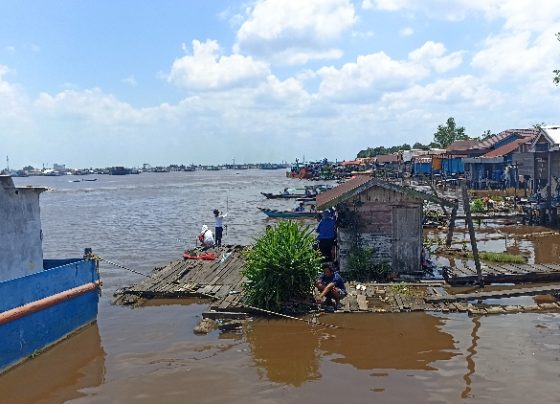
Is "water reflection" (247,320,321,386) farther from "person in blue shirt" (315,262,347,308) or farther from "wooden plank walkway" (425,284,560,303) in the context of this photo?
"wooden plank walkway" (425,284,560,303)

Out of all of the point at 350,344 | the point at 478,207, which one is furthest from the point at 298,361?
the point at 478,207

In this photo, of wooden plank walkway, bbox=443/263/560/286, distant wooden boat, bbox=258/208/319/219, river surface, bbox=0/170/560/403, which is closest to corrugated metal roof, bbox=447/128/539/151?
distant wooden boat, bbox=258/208/319/219

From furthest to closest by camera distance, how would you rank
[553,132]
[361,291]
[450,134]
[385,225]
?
[450,134], [553,132], [385,225], [361,291]

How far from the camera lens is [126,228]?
3647 cm

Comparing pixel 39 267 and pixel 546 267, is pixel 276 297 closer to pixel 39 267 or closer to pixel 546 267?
pixel 39 267

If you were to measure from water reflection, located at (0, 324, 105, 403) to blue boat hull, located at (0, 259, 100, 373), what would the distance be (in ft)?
0.73

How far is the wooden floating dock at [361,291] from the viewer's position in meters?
13.1

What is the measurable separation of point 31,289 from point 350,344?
6.61 meters

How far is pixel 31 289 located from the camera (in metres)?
10.9

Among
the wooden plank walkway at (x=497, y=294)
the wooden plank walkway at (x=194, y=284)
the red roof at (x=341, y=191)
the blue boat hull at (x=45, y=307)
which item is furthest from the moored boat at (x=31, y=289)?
the wooden plank walkway at (x=497, y=294)

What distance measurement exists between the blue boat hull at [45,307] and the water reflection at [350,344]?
416 cm

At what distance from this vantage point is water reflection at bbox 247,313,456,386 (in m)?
10.3

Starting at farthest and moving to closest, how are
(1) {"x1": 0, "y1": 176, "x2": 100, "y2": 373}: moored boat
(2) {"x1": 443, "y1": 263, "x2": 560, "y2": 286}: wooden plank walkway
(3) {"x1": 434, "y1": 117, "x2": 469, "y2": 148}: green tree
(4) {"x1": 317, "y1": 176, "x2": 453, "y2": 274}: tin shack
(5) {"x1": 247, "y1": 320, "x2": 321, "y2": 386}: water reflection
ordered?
1. (3) {"x1": 434, "y1": 117, "x2": 469, "y2": 148}: green tree
2. (4) {"x1": 317, "y1": 176, "x2": 453, "y2": 274}: tin shack
3. (2) {"x1": 443, "y1": 263, "x2": 560, "y2": 286}: wooden plank walkway
4. (1) {"x1": 0, "y1": 176, "x2": 100, "y2": 373}: moored boat
5. (5) {"x1": 247, "y1": 320, "x2": 321, "y2": 386}: water reflection

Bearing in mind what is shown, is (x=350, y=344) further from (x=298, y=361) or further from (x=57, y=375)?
(x=57, y=375)
